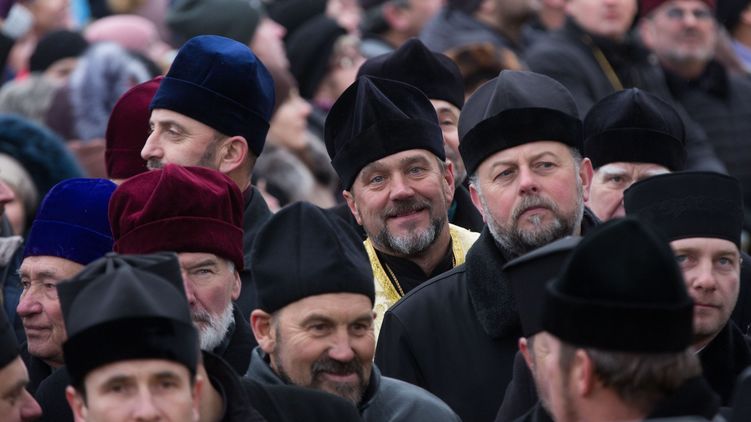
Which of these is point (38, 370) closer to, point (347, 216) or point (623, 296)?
point (347, 216)

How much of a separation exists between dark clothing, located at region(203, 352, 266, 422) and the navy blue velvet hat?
2.25 metres

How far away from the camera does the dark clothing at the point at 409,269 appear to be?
7969mm

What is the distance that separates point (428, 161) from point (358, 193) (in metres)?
0.31

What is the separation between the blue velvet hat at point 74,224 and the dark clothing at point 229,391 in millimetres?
1511

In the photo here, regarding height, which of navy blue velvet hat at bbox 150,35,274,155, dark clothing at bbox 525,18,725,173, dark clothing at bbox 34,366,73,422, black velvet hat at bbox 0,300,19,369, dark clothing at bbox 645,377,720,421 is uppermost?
dark clothing at bbox 645,377,720,421

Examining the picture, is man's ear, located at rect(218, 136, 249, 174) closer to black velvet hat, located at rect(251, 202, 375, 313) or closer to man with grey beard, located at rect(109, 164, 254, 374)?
man with grey beard, located at rect(109, 164, 254, 374)

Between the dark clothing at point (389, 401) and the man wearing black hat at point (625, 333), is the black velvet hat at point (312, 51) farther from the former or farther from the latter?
the man wearing black hat at point (625, 333)

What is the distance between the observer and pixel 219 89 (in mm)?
8250

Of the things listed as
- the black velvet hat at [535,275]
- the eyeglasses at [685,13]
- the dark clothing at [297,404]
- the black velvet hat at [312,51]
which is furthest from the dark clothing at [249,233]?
the eyeglasses at [685,13]

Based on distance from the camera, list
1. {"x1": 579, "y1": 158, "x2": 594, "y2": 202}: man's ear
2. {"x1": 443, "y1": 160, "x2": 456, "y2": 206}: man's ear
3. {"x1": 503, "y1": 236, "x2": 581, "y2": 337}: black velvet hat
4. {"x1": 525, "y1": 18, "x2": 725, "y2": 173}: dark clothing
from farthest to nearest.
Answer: {"x1": 525, "y1": 18, "x2": 725, "y2": 173}: dark clothing, {"x1": 443, "y1": 160, "x2": 456, "y2": 206}: man's ear, {"x1": 579, "y1": 158, "x2": 594, "y2": 202}: man's ear, {"x1": 503, "y1": 236, "x2": 581, "y2": 337}: black velvet hat

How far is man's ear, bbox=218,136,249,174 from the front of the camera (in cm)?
821

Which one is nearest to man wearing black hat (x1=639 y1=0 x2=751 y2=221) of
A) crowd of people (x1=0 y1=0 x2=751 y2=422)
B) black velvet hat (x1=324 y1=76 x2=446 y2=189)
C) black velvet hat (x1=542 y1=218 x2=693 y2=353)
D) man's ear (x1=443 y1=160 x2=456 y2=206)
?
crowd of people (x1=0 y1=0 x2=751 y2=422)

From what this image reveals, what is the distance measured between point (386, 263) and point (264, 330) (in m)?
1.33

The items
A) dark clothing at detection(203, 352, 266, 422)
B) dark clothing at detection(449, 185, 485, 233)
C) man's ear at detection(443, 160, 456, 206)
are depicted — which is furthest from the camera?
dark clothing at detection(449, 185, 485, 233)
